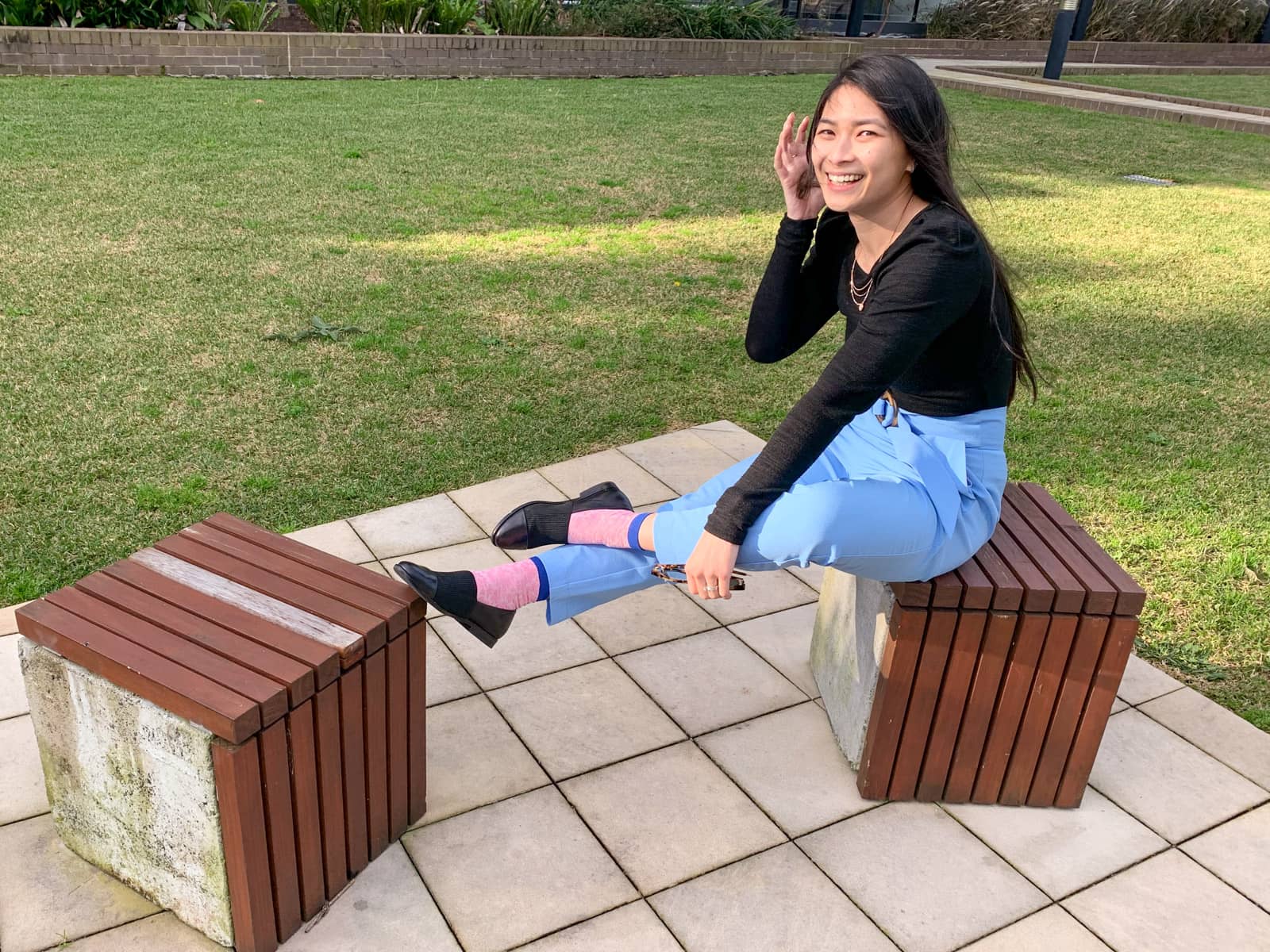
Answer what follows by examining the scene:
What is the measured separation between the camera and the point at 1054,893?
2379 mm

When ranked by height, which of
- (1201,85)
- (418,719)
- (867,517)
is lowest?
(418,719)

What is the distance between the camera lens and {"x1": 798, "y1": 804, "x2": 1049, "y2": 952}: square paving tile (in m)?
2.28

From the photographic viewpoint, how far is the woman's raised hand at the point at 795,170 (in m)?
2.56

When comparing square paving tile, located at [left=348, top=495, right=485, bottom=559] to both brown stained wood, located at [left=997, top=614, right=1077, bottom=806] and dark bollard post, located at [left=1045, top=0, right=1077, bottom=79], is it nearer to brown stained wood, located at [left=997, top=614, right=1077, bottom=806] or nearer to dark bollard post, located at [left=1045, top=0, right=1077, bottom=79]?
brown stained wood, located at [left=997, top=614, right=1077, bottom=806]

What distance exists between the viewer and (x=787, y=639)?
3.24 m

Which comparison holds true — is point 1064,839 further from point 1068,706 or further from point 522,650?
point 522,650

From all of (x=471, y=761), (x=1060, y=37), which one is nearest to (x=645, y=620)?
(x=471, y=761)

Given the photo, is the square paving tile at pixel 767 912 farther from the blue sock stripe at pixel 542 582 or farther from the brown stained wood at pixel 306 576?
the brown stained wood at pixel 306 576

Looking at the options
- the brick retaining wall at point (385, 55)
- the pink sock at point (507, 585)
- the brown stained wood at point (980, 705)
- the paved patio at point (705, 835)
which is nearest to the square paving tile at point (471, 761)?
the paved patio at point (705, 835)

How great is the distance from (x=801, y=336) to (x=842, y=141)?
655 mm

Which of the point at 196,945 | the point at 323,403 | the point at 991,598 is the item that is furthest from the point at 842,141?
the point at 323,403

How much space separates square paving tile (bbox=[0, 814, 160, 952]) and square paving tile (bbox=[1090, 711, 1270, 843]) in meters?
2.22

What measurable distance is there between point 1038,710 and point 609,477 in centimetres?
199

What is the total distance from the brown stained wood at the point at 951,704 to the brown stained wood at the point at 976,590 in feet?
0.07
